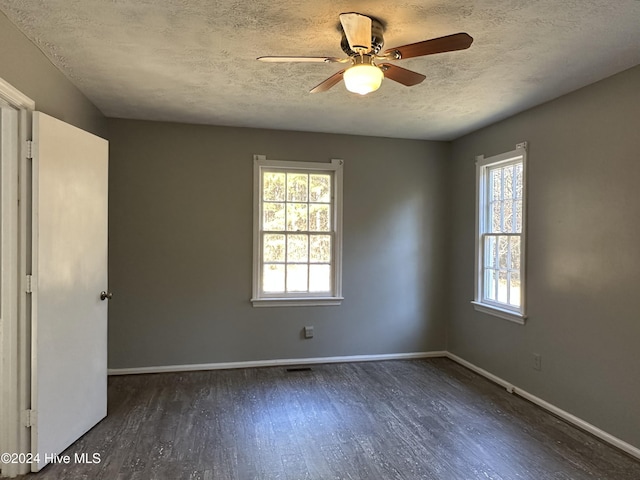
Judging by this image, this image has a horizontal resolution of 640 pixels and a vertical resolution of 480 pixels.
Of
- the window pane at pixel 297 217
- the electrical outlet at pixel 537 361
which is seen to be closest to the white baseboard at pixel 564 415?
the electrical outlet at pixel 537 361

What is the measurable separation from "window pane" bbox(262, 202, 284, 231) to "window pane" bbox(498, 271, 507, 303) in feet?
7.40

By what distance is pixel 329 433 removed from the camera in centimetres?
280

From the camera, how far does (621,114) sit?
2633 millimetres

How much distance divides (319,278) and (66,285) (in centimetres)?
246

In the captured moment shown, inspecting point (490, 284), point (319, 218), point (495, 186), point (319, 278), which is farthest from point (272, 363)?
point (495, 186)

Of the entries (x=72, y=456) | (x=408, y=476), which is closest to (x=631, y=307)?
(x=408, y=476)

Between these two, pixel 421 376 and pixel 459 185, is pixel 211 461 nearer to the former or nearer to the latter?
pixel 421 376

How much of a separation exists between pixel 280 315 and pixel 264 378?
668 mm

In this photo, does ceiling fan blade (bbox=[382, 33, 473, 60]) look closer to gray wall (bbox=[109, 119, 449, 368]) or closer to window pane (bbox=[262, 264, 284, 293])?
gray wall (bbox=[109, 119, 449, 368])

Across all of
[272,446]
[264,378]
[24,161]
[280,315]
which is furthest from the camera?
[280,315]

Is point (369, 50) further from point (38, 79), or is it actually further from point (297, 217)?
point (297, 217)

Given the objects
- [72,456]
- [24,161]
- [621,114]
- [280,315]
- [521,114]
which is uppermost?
[521,114]

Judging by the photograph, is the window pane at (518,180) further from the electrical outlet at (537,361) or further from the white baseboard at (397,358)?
the white baseboard at (397,358)

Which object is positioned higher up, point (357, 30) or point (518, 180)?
point (357, 30)
